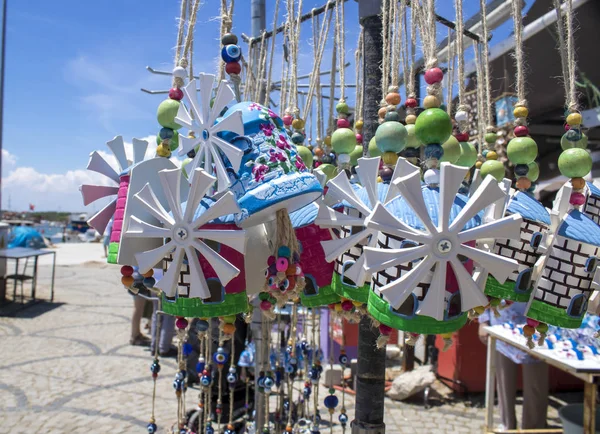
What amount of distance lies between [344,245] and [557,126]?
3.88m

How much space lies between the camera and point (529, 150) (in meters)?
0.84

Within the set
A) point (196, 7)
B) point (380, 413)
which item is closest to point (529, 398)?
point (380, 413)

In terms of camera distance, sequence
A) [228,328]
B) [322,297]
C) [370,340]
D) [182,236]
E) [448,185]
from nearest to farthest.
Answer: [448,185], [182,236], [228,328], [322,297], [370,340]

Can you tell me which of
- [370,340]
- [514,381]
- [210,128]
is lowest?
[514,381]

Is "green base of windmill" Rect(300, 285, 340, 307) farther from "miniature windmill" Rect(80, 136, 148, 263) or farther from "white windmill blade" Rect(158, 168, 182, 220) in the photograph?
"miniature windmill" Rect(80, 136, 148, 263)

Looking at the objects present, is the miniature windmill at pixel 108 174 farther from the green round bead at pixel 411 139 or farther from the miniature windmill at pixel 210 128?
the green round bead at pixel 411 139

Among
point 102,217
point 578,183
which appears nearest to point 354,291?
point 578,183

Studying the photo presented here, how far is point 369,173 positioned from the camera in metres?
0.74


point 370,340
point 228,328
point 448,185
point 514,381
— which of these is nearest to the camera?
point 448,185

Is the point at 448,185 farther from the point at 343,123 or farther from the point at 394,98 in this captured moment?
the point at 343,123

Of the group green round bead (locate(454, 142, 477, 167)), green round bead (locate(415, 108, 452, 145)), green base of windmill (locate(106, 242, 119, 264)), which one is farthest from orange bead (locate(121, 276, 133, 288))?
green round bead (locate(454, 142, 477, 167))

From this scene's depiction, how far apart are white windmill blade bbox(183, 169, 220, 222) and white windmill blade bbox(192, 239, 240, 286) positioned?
0.04 metres

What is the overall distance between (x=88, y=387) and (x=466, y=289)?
3.28 metres

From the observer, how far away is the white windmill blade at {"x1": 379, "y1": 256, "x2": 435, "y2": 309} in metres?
0.62
